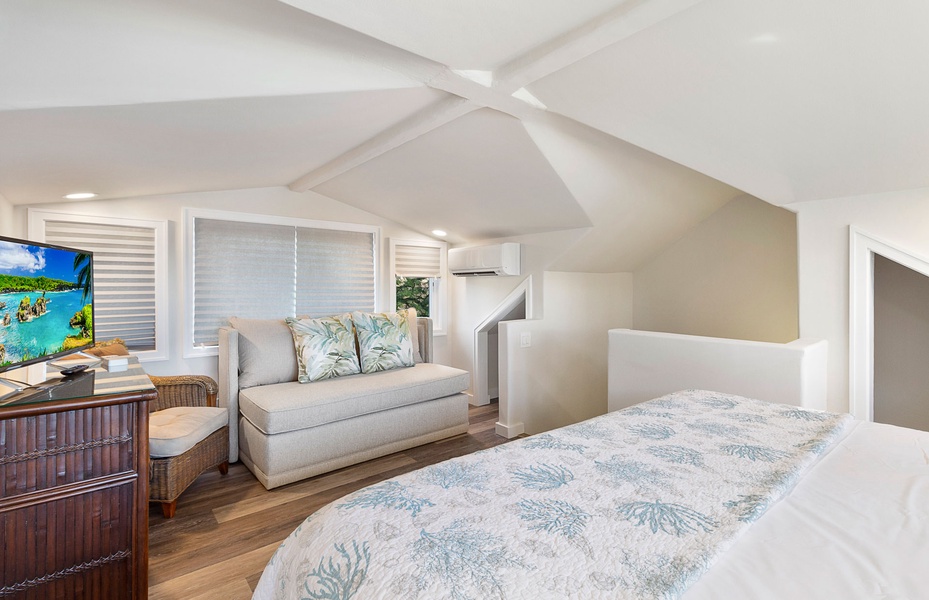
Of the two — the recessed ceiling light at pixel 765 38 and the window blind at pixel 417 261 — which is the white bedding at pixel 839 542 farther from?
the window blind at pixel 417 261

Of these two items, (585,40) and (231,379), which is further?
(231,379)

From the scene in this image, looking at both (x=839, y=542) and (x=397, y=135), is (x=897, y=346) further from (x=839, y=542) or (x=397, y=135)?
(x=397, y=135)

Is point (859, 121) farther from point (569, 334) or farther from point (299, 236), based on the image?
point (299, 236)

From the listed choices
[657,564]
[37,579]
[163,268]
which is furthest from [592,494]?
[163,268]

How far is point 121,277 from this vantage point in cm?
321

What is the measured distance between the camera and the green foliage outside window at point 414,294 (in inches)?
190

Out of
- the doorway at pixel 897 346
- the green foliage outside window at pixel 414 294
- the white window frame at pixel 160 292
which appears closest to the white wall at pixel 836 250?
the doorway at pixel 897 346

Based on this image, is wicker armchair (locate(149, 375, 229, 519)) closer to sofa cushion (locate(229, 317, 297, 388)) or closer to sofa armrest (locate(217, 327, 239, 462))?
sofa armrest (locate(217, 327, 239, 462))

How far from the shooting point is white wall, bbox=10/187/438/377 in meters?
3.14

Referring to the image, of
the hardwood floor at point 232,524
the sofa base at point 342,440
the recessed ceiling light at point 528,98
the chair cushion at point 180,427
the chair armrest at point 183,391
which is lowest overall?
the hardwood floor at point 232,524

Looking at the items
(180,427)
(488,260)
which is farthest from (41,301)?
(488,260)

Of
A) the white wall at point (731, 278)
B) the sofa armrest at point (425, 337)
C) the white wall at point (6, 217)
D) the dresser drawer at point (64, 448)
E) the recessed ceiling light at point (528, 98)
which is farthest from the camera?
the sofa armrest at point (425, 337)

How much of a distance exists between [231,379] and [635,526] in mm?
2956

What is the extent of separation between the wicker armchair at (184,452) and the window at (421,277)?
6.53ft
